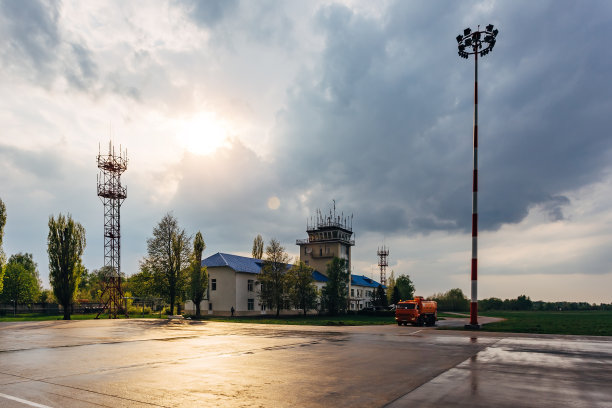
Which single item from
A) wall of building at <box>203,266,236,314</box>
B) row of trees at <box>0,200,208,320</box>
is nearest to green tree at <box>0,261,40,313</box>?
row of trees at <box>0,200,208,320</box>

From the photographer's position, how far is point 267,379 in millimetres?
10938

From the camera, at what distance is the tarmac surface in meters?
8.70

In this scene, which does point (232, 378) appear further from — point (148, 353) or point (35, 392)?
point (148, 353)

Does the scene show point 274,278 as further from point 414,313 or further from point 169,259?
point 414,313

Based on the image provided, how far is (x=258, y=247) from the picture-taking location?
266 feet

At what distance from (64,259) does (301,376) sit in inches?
1799

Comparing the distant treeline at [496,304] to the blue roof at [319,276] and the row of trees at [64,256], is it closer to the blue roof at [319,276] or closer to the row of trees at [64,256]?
the blue roof at [319,276]

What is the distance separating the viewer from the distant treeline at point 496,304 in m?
111

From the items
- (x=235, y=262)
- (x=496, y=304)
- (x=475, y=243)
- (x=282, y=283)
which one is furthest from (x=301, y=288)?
(x=496, y=304)

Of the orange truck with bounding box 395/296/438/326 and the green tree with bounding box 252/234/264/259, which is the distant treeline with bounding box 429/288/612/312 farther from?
the orange truck with bounding box 395/296/438/326

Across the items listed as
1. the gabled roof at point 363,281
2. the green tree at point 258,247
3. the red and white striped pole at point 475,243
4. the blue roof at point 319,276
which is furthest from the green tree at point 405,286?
the red and white striped pole at point 475,243

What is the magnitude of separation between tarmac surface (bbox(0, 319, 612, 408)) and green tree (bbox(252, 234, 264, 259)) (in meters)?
61.8

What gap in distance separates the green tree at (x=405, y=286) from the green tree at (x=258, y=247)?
1593 inches


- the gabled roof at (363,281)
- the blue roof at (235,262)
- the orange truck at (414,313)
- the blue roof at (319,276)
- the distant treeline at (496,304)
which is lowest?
the distant treeline at (496,304)
